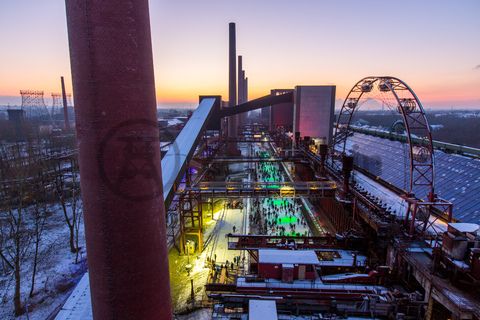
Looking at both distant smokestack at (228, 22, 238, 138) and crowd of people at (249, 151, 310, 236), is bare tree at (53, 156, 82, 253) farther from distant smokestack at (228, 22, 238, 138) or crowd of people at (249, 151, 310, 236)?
distant smokestack at (228, 22, 238, 138)

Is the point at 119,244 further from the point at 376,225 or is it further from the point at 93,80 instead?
the point at 376,225

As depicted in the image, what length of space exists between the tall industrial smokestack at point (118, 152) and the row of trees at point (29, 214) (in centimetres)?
1214

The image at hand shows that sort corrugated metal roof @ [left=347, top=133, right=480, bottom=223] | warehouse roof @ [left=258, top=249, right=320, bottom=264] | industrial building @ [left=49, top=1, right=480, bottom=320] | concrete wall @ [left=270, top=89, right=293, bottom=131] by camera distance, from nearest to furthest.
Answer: industrial building @ [left=49, top=1, right=480, bottom=320], warehouse roof @ [left=258, top=249, right=320, bottom=264], corrugated metal roof @ [left=347, top=133, right=480, bottom=223], concrete wall @ [left=270, top=89, right=293, bottom=131]

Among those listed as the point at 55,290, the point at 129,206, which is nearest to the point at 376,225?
the point at 129,206

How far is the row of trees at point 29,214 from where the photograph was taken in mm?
16031

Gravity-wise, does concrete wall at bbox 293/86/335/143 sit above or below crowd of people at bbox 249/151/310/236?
above

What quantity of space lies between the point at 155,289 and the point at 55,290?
48.6ft

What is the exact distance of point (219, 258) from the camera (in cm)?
1838

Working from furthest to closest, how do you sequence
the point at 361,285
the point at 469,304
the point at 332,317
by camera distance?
1. the point at 361,285
2. the point at 332,317
3. the point at 469,304

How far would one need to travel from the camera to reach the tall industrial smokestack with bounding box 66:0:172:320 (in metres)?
4.86

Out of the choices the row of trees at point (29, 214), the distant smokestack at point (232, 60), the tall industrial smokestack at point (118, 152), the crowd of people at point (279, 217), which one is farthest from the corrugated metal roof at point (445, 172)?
the row of trees at point (29, 214)

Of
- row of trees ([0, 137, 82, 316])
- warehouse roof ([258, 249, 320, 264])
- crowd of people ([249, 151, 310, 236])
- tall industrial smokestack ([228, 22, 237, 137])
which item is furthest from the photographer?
tall industrial smokestack ([228, 22, 237, 137])

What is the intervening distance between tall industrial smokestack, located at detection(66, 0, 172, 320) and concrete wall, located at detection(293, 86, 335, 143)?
3430cm

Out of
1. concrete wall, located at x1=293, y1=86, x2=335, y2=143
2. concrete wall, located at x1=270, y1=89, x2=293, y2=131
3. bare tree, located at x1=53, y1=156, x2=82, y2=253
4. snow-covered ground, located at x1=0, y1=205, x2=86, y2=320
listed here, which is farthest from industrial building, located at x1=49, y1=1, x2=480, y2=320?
concrete wall, located at x1=270, y1=89, x2=293, y2=131
